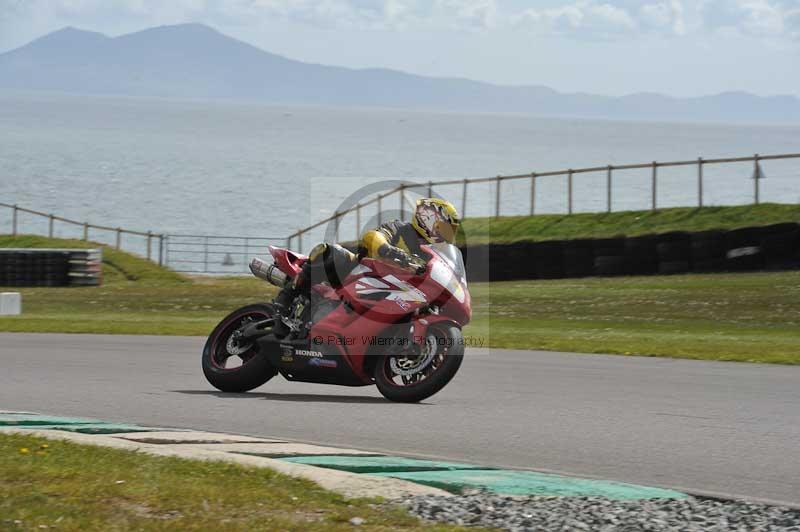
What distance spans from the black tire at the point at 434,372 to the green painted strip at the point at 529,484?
90.3 inches

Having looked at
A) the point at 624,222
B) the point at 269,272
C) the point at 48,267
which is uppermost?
the point at 624,222

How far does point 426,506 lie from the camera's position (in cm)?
621

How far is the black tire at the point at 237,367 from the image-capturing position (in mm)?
10656

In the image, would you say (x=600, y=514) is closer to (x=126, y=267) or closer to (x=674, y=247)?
(x=674, y=247)

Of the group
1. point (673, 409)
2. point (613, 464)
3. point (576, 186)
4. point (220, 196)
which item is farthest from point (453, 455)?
point (576, 186)

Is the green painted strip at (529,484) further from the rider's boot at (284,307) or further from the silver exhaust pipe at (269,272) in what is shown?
the silver exhaust pipe at (269,272)

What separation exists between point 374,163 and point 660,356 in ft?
468

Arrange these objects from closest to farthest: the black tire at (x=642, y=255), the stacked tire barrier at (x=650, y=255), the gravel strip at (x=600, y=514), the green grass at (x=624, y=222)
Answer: the gravel strip at (x=600, y=514) < the stacked tire barrier at (x=650, y=255) < the black tire at (x=642, y=255) < the green grass at (x=624, y=222)

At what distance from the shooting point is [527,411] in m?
9.73

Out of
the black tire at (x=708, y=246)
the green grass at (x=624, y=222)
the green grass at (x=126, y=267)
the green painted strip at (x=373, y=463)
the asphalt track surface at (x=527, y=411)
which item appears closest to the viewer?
the green painted strip at (x=373, y=463)

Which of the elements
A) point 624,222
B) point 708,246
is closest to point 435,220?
point 708,246

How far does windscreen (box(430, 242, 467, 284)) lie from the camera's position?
9.60m

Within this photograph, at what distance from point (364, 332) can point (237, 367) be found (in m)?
1.56

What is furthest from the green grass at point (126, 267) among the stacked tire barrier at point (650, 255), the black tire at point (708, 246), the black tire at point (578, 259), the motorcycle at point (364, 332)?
the motorcycle at point (364, 332)
